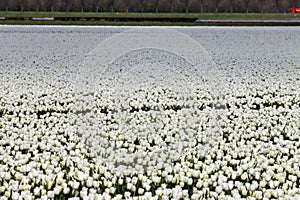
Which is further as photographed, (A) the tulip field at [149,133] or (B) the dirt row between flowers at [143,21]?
(B) the dirt row between flowers at [143,21]

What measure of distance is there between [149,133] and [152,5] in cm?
5306

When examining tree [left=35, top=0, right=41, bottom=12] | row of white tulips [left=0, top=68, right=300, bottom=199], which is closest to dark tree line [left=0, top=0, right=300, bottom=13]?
tree [left=35, top=0, right=41, bottom=12]

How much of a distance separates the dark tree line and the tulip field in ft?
155

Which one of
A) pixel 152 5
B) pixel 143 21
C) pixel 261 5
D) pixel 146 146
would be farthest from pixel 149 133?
pixel 261 5

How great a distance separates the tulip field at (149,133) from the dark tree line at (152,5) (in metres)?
47.2

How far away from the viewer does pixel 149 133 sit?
224 inches

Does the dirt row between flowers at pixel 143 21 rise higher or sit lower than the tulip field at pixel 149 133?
higher

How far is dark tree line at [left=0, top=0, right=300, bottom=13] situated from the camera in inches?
2212

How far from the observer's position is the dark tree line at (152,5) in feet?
184

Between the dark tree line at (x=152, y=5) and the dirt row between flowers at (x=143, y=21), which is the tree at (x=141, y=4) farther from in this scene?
the dirt row between flowers at (x=143, y=21)

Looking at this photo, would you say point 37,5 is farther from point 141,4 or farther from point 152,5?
point 152,5

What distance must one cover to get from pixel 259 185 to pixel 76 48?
1360 centimetres

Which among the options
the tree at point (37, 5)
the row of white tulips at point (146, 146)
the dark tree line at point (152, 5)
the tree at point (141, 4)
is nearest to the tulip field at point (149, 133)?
the row of white tulips at point (146, 146)

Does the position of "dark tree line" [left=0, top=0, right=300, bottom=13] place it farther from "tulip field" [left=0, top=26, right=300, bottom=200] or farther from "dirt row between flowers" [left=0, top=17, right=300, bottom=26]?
"tulip field" [left=0, top=26, right=300, bottom=200]
